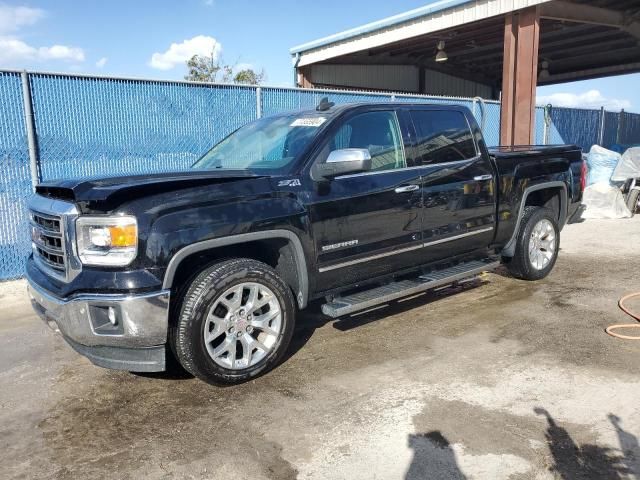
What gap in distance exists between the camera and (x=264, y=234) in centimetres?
367

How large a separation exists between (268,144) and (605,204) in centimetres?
941

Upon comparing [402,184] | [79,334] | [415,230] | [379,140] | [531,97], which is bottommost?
[79,334]

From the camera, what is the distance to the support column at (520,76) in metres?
11.7

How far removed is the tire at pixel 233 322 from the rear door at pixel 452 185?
1686 mm

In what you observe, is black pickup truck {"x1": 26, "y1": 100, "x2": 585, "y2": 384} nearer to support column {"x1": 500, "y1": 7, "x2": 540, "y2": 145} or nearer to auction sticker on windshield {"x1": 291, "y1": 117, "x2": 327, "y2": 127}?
auction sticker on windshield {"x1": 291, "y1": 117, "x2": 327, "y2": 127}

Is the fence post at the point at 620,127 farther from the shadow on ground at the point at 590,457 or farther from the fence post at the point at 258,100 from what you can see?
the shadow on ground at the point at 590,457

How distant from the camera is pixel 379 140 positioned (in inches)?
180

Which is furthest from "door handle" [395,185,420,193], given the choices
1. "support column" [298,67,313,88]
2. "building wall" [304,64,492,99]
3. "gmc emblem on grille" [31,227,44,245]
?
"building wall" [304,64,492,99]

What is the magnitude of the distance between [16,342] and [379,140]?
370 centimetres

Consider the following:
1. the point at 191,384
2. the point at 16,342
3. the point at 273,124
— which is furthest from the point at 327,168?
the point at 16,342

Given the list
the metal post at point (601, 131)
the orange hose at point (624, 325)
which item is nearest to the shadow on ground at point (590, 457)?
the orange hose at point (624, 325)

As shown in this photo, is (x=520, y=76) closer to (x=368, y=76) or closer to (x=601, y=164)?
(x=601, y=164)

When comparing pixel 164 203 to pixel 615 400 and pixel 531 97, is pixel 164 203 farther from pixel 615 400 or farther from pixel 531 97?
pixel 531 97

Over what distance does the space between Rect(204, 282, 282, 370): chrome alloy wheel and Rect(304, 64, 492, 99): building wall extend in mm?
16286
